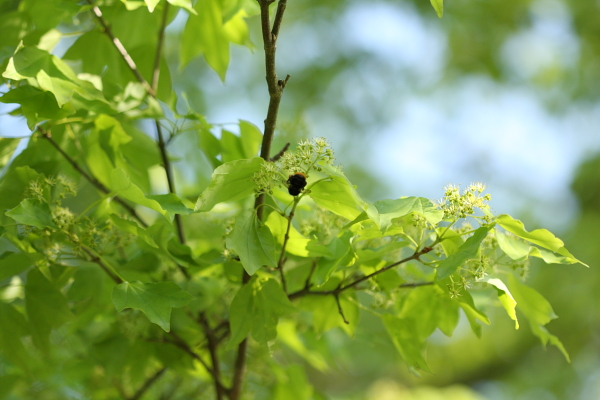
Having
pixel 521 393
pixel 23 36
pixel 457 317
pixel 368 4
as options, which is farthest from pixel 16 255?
pixel 368 4

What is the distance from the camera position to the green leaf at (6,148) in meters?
0.74

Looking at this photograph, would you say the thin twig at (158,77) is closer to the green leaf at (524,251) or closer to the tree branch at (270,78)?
the tree branch at (270,78)

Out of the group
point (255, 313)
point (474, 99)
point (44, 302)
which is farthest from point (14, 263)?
point (474, 99)

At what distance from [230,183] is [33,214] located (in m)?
0.23

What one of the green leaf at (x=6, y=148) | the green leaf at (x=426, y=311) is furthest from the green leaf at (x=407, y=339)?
the green leaf at (x=6, y=148)

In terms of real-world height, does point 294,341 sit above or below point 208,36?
below

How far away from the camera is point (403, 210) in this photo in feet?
1.70

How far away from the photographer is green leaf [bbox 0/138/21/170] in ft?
2.43

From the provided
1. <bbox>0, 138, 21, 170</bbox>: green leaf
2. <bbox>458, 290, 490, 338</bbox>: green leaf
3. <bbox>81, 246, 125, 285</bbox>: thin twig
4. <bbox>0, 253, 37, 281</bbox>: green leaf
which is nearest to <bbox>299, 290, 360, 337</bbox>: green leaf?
<bbox>458, 290, 490, 338</bbox>: green leaf

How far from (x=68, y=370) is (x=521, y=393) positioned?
280 cm

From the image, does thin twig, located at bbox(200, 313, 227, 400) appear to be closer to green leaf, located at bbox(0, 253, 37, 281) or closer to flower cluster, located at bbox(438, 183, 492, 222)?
green leaf, located at bbox(0, 253, 37, 281)

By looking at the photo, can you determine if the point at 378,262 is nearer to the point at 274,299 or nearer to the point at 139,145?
the point at 274,299

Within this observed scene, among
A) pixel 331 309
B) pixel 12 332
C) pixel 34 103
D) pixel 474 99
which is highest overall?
pixel 474 99

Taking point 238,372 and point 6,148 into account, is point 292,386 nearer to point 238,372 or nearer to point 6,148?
point 238,372
